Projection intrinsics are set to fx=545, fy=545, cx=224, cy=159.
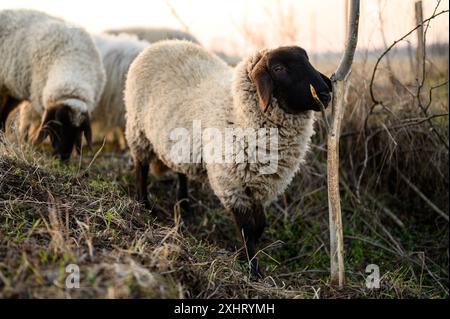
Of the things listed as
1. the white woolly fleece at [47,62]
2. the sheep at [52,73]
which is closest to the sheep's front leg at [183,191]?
the sheep at [52,73]

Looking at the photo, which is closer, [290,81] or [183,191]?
[290,81]


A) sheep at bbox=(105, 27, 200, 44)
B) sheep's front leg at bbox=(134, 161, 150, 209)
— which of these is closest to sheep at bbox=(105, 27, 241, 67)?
sheep at bbox=(105, 27, 200, 44)

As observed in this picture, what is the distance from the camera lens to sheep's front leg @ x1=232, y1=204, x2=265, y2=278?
3.73 metres

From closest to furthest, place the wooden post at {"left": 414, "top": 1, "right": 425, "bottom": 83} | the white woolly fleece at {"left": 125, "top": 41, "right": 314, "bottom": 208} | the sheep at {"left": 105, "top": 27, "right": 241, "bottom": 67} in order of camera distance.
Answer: the white woolly fleece at {"left": 125, "top": 41, "right": 314, "bottom": 208}
the wooden post at {"left": 414, "top": 1, "right": 425, "bottom": 83}
the sheep at {"left": 105, "top": 27, "right": 241, "bottom": 67}

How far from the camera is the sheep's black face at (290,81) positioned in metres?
3.51

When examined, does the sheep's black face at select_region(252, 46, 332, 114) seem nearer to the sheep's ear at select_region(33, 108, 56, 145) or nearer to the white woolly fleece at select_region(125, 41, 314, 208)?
the white woolly fleece at select_region(125, 41, 314, 208)

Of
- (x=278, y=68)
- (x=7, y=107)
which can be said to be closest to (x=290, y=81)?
(x=278, y=68)

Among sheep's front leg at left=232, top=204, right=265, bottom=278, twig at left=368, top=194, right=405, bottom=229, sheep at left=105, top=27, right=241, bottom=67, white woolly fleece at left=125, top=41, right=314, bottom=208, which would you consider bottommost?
twig at left=368, top=194, right=405, bottom=229

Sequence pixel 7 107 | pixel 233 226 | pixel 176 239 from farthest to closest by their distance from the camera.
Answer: pixel 7 107 → pixel 233 226 → pixel 176 239

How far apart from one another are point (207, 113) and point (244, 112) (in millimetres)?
355

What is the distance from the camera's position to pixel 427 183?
579 centimetres

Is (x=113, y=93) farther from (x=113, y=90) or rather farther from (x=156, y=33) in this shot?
(x=156, y=33)

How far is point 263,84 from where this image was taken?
3576 mm

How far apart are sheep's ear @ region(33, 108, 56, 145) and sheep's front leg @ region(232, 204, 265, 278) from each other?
8.10 ft
